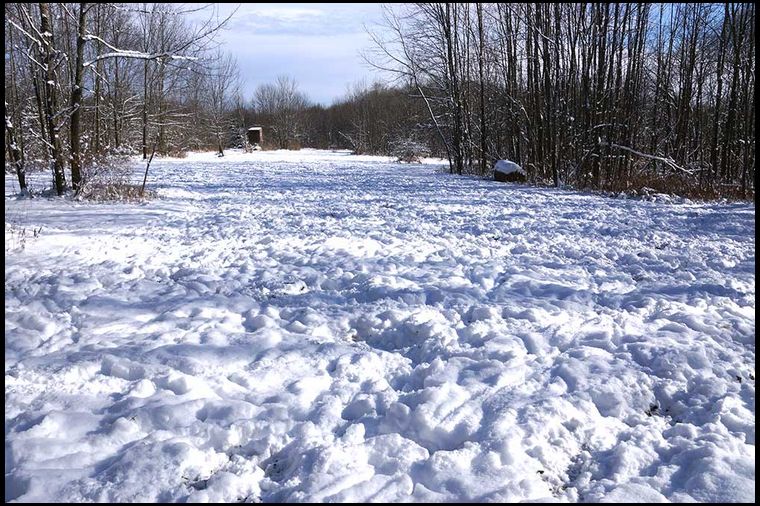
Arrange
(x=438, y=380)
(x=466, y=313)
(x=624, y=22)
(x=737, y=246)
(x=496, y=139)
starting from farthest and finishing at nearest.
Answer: (x=496, y=139), (x=624, y=22), (x=737, y=246), (x=466, y=313), (x=438, y=380)

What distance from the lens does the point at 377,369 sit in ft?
10.2

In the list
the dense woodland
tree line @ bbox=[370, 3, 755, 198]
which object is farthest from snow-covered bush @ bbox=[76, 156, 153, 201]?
tree line @ bbox=[370, 3, 755, 198]

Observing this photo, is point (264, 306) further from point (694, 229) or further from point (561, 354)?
point (694, 229)

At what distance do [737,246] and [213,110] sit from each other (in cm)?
3857

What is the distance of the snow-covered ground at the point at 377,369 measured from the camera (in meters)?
2.14

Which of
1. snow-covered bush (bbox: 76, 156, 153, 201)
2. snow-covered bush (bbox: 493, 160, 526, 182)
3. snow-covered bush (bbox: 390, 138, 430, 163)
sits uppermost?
snow-covered bush (bbox: 390, 138, 430, 163)

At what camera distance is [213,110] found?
38750 mm

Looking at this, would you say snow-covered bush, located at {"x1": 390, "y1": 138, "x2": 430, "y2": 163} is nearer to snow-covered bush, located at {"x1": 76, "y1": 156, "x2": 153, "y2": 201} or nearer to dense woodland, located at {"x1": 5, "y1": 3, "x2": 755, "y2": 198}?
dense woodland, located at {"x1": 5, "y1": 3, "x2": 755, "y2": 198}

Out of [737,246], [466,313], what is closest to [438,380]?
[466,313]

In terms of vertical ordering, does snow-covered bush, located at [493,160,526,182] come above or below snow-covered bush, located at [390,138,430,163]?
below

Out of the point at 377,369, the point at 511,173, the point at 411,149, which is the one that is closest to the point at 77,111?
the point at 377,369

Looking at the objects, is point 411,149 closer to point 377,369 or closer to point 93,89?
point 93,89

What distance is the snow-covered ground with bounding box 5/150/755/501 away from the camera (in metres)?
2.14

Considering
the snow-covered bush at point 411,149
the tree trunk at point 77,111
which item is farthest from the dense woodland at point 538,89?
the snow-covered bush at point 411,149
